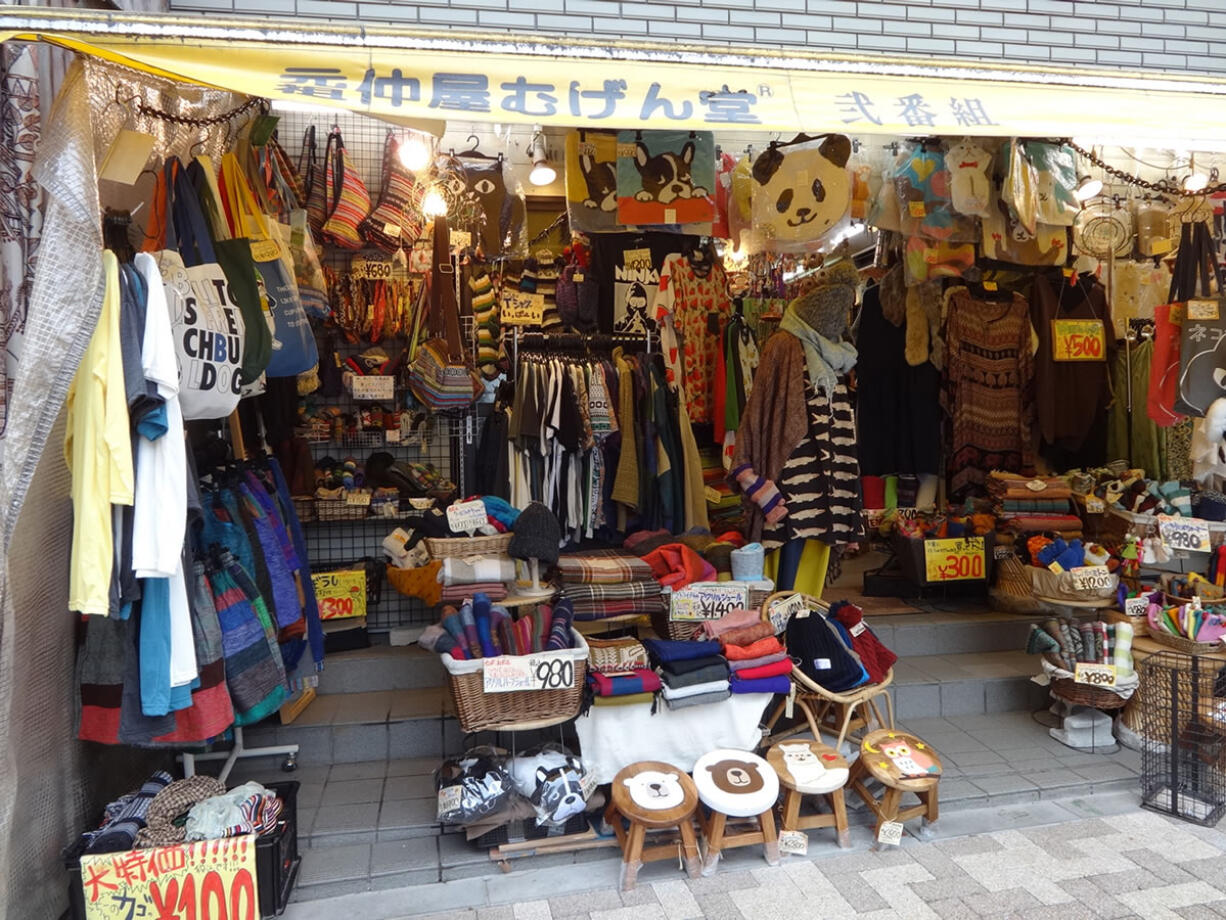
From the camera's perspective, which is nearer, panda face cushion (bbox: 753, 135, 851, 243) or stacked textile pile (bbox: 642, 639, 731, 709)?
stacked textile pile (bbox: 642, 639, 731, 709)

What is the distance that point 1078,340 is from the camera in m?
6.41

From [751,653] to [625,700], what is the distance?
0.64 m

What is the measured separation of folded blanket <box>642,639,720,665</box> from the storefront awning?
2.35 meters

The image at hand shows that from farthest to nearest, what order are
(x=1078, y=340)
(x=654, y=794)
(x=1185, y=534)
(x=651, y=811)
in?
(x=1078, y=340) → (x=1185, y=534) → (x=654, y=794) → (x=651, y=811)

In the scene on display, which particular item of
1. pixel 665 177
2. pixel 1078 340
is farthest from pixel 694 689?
pixel 1078 340

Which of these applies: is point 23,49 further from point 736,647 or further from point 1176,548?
point 1176,548

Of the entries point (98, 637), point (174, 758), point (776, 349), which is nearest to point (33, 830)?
point (98, 637)

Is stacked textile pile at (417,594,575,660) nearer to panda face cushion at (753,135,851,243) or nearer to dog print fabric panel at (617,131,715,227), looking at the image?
dog print fabric panel at (617,131,715,227)

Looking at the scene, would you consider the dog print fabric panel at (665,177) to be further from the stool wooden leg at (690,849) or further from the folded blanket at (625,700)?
the stool wooden leg at (690,849)

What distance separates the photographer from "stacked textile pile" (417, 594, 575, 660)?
379 centimetres

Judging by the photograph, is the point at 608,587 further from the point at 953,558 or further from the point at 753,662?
the point at 953,558

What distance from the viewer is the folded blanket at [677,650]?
4102mm

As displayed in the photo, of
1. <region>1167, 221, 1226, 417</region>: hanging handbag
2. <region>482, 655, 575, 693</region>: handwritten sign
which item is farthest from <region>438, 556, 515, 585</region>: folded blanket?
<region>1167, 221, 1226, 417</region>: hanging handbag

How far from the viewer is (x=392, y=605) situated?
19.2 ft
